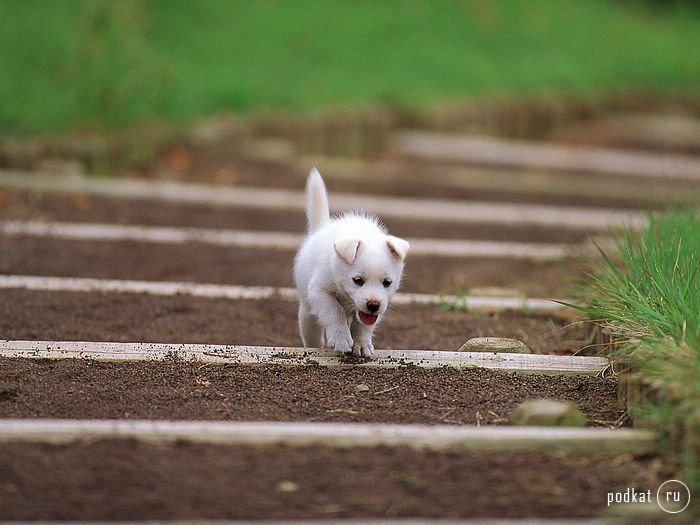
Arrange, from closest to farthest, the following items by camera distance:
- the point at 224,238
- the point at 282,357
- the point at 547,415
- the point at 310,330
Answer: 1. the point at 547,415
2. the point at 282,357
3. the point at 310,330
4. the point at 224,238

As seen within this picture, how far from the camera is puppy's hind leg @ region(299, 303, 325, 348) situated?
15.5ft

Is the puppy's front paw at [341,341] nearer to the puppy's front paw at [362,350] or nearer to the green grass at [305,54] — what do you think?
the puppy's front paw at [362,350]

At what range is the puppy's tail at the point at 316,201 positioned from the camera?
4884 millimetres

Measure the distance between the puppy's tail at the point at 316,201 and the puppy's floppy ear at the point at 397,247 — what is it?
680 mm

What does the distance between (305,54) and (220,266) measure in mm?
6441

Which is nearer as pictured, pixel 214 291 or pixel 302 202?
pixel 214 291

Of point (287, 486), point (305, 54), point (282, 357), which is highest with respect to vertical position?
point (305, 54)

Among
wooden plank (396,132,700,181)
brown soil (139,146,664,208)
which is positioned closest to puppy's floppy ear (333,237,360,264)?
brown soil (139,146,664,208)

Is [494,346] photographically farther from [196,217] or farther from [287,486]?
[196,217]

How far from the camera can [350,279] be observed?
14.1 feet

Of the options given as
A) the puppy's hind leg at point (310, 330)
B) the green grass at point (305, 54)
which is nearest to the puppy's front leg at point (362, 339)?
the puppy's hind leg at point (310, 330)

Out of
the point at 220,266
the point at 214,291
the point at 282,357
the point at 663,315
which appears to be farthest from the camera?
the point at 220,266

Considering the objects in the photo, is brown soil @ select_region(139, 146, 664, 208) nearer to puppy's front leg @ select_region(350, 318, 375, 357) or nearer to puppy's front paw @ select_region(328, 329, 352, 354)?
puppy's front leg @ select_region(350, 318, 375, 357)

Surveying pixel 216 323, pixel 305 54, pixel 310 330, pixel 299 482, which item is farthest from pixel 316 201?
pixel 305 54
